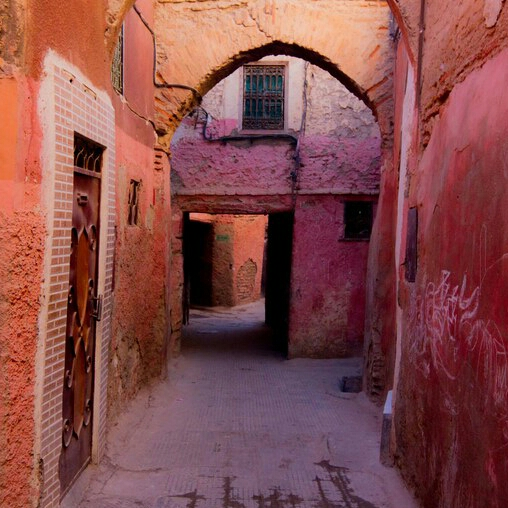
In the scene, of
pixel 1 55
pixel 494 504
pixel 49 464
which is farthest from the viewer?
pixel 49 464

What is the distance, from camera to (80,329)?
389 centimetres

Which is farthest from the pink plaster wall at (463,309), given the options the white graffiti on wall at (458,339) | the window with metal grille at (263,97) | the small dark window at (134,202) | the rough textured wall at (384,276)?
the window with metal grille at (263,97)

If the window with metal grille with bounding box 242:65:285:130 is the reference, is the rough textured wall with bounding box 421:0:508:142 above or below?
below

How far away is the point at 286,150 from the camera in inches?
362

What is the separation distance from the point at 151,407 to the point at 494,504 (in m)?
4.27

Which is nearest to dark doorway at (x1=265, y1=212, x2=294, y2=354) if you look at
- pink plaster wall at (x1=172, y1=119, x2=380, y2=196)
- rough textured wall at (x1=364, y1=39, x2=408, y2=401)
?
pink plaster wall at (x1=172, y1=119, x2=380, y2=196)

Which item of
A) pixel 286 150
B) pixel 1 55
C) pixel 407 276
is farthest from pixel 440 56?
pixel 286 150

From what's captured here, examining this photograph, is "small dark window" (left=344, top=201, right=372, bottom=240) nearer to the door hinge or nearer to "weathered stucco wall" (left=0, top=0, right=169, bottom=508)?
the door hinge

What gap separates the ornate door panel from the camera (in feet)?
12.1

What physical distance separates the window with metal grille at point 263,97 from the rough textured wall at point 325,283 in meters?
1.49

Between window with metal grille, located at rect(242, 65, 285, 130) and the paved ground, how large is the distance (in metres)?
3.78

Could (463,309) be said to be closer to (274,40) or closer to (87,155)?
(87,155)

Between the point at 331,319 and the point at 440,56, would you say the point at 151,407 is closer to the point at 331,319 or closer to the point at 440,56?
the point at 331,319

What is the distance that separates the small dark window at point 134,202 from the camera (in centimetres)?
577
